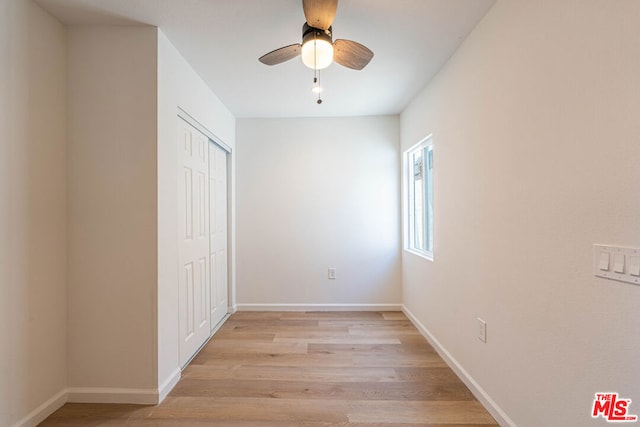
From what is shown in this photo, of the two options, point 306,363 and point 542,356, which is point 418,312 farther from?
point 542,356

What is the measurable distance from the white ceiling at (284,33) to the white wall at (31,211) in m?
0.31

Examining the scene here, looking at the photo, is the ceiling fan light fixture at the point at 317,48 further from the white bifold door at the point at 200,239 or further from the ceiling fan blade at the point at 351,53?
the white bifold door at the point at 200,239

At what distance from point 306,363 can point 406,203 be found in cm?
210

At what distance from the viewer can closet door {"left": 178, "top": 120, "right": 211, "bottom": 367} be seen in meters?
2.31

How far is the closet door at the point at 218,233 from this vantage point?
9.89ft

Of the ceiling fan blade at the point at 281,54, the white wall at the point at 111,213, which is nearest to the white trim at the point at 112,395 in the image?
the white wall at the point at 111,213

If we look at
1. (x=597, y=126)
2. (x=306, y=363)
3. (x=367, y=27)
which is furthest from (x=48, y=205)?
(x=597, y=126)

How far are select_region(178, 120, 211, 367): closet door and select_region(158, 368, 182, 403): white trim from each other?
161mm

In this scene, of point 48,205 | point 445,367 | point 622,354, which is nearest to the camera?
point 622,354

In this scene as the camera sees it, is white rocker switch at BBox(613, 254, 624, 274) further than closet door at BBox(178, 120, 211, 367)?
No

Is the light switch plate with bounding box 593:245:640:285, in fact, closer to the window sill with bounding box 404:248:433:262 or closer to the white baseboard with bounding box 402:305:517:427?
the white baseboard with bounding box 402:305:517:427

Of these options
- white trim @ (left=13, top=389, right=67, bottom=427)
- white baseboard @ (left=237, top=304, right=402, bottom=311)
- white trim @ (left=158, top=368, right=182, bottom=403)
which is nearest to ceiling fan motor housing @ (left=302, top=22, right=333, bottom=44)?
white trim @ (left=158, top=368, right=182, bottom=403)

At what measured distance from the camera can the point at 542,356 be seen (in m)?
1.35

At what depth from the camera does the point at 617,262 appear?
1.01m
